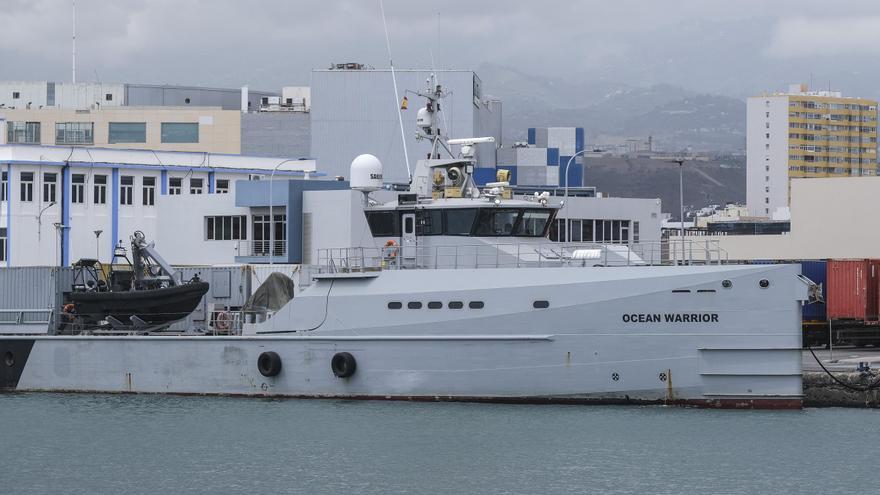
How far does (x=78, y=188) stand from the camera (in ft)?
181

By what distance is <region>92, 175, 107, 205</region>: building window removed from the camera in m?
55.8

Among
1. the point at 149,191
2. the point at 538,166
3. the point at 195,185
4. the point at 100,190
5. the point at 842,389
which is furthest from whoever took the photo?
the point at 538,166

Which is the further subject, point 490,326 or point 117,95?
point 117,95

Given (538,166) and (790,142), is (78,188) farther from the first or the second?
(790,142)

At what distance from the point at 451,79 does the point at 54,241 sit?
2732 centimetres

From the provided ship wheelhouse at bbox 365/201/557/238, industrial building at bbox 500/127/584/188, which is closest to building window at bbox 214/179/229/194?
industrial building at bbox 500/127/584/188

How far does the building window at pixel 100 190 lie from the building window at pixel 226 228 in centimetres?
932

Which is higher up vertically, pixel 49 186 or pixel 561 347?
pixel 49 186

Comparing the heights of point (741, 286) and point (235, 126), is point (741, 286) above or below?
below

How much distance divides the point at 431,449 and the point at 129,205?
3348cm

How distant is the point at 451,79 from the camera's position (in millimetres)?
74750

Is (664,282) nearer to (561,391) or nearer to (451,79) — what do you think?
(561,391)

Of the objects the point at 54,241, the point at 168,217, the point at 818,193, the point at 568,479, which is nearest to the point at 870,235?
the point at 818,193

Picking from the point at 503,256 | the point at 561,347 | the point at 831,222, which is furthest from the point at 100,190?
the point at 831,222
